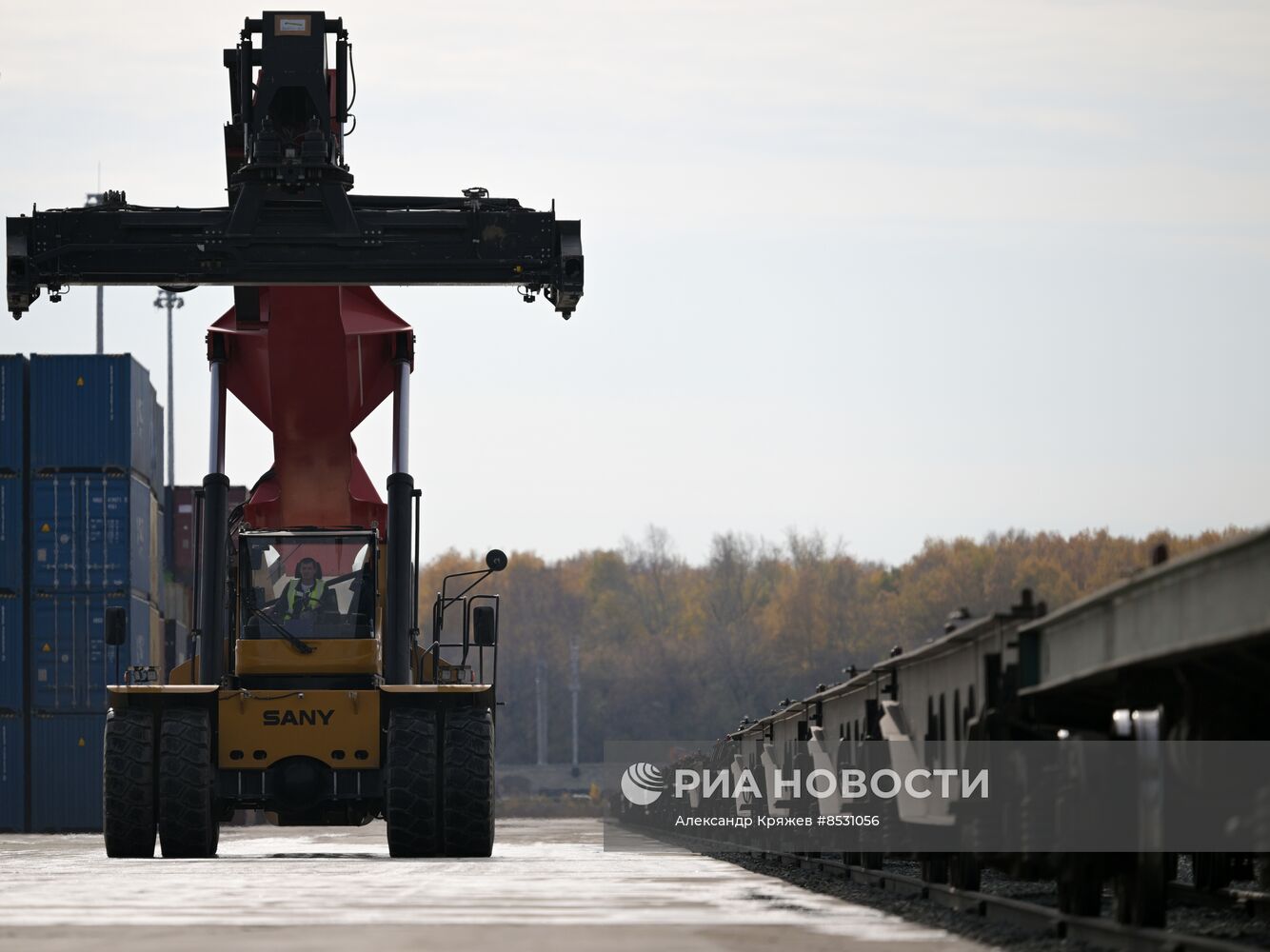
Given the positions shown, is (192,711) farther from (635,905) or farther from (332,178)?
(635,905)

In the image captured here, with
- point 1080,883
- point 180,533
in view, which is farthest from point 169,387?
point 1080,883

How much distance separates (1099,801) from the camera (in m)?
10.5

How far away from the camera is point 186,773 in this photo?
64.7 feet

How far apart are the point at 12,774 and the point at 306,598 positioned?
76.1 feet

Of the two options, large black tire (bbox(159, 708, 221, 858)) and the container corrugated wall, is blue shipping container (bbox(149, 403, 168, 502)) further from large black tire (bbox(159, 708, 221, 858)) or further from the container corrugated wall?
large black tire (bbox(159, 708, 221, 858))

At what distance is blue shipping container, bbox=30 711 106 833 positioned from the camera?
4178 centimetres

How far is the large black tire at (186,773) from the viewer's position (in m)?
19.8

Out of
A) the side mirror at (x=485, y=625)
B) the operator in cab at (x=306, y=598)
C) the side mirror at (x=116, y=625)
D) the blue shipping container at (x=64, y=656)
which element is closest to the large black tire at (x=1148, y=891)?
the side mirror at (x=485, y=625)

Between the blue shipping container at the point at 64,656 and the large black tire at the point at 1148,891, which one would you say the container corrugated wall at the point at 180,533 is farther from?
the large black tire at the point at 1148,891

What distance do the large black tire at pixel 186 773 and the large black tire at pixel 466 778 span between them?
209 cm

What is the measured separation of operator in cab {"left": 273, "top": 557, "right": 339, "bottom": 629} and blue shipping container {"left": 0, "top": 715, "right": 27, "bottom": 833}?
22892 millimetres

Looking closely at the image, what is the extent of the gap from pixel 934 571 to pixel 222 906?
5410 inches

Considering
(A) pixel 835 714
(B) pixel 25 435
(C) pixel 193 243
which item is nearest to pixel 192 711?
(C) pixel 193 243

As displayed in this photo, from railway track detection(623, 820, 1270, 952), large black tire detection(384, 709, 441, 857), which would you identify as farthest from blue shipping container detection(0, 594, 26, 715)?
railway track detection(623, 820, 1270, 952)
